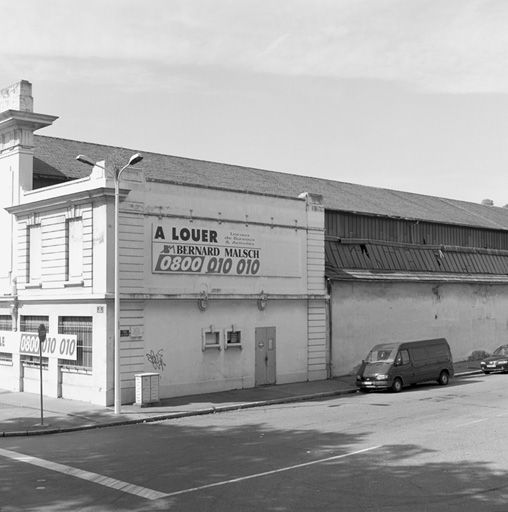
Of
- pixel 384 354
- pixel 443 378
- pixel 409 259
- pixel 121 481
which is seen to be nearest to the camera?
pixel 121 481

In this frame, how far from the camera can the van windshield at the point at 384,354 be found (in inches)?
1126

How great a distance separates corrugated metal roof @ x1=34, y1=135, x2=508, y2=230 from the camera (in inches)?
1276

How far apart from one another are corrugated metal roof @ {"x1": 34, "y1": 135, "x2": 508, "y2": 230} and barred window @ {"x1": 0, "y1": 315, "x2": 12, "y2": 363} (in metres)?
6.58

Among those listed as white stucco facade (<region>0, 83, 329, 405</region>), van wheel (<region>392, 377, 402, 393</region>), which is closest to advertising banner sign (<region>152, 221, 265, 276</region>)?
white stucco facade (<region>0, 83, 329, 405</region>)

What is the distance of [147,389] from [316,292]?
10.5m

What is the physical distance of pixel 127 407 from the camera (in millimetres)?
24391

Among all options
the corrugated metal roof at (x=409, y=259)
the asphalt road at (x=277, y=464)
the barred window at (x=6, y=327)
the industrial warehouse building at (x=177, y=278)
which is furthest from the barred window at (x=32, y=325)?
the corrugated metal roof at (x=409, y=259)

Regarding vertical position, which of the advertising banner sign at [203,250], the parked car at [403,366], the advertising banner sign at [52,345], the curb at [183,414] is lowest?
the curb at [183,414]

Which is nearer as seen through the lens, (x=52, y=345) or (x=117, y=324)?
(x=117, y=324)

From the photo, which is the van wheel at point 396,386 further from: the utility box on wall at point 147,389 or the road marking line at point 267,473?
the road marking line at point 267,473

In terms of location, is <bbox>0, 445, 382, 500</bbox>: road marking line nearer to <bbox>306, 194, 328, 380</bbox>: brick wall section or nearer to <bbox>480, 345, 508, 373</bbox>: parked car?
<bbox>306, 194, 328, 380</bbox>: brick wall section

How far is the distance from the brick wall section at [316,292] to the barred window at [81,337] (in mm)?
10293

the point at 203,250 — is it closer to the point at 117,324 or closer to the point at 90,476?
the point at 117,324

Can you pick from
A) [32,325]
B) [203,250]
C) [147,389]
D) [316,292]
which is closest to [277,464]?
[147,389]
